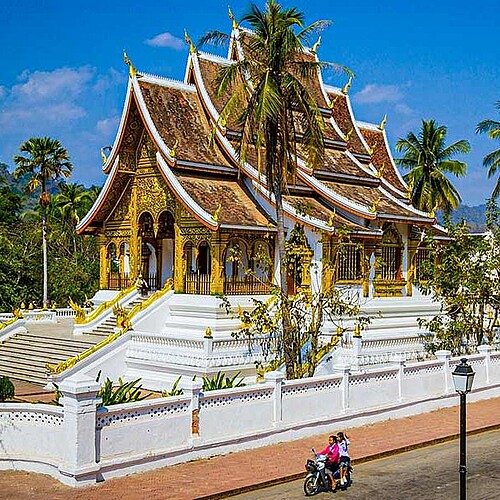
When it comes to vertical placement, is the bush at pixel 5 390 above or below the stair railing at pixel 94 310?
below

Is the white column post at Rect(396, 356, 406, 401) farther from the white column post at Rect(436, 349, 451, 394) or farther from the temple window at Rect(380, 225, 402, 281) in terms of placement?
the temple window at Rect(380, 225, 402, 281)

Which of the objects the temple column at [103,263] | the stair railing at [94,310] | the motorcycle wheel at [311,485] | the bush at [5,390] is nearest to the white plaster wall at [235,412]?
the motorcycle wheel at [311,485]

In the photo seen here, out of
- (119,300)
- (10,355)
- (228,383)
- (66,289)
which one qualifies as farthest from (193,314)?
(66,289)

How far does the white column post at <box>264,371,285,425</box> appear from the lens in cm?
1326

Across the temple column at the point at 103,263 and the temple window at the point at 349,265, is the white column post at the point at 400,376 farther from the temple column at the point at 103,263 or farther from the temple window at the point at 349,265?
the temple column at the point at 103,263

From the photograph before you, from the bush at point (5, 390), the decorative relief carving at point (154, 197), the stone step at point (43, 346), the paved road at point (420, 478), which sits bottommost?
the paved road at point (420, 478)

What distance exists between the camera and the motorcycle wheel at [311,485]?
10750 mm

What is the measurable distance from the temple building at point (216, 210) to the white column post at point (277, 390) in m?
8.06

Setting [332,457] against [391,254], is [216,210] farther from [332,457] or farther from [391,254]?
[332,457]

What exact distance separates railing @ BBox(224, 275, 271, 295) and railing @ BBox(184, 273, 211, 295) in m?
0.52

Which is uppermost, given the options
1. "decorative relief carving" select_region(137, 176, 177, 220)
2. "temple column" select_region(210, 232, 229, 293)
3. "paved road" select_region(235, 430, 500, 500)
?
"decorative relief carving" select_region(137, 176, 177, 220)

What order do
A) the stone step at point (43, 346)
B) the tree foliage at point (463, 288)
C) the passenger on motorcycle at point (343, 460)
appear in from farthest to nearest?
the stone step at point (43, 346), the tree foliage at point (463, 288), the passenger on motorcycle at point (343, 460)

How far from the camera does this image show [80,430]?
10516 mm

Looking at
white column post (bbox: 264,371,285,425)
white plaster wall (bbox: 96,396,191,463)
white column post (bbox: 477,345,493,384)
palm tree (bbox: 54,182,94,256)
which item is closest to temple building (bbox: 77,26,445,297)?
white column post (bbox: 477,345,493,384)
